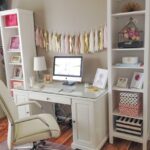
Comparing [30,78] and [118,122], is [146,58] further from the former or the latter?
[30,78]

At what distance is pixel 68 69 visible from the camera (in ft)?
9.46

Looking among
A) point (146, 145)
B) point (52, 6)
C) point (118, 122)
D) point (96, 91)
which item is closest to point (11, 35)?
point (52, 6)

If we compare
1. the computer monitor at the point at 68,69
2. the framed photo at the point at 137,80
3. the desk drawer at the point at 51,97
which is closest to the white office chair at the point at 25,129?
the desk drawer at the point at 51,97

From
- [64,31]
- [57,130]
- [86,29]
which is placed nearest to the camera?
[57,130]

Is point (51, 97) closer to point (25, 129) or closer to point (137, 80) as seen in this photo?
point (25, 129)

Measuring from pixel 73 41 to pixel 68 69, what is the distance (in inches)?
16.7

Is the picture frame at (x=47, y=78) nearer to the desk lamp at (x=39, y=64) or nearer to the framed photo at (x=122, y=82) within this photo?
the desk lamp at (x=39, y=64)

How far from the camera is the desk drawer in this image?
8.21 feet

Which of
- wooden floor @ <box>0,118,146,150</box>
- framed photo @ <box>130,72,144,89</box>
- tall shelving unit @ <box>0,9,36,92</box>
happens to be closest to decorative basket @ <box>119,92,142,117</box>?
framed photo @ <box>130,72,144,89</box>

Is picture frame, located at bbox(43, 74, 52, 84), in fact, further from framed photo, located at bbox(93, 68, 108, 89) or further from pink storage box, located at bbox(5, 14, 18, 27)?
pink storage box, located at bbox(5, 14, 18, 27)

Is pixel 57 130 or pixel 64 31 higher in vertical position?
pixel 64 31

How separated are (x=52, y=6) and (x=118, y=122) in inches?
76.0

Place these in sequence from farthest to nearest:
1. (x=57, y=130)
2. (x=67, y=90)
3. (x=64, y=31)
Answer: (x=64, y=31), (x=67, y=90), (x=57, y=130)

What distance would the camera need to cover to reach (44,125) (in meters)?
2.19
